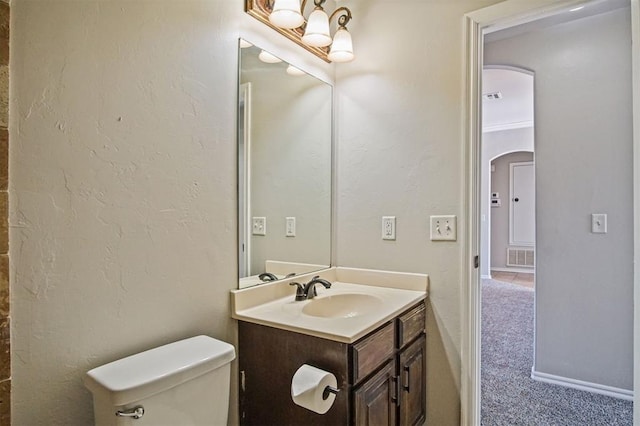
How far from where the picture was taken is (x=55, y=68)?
0.91 metres

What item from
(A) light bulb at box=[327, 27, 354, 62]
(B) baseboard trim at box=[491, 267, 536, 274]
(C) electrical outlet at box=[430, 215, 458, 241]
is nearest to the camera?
(C) electrical outlet at box=[430, 215, 458, 241]

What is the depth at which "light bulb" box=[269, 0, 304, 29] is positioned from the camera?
147 cm

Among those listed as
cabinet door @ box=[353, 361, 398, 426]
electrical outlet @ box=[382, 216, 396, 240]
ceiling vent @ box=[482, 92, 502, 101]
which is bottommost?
cabinet door @ box=[353, 361, 398, 426]

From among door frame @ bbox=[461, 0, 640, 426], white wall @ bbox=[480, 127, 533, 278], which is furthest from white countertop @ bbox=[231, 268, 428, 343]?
white wall @ bbox=[480, 127, 533, 278]

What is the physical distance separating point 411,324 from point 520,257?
644 cm

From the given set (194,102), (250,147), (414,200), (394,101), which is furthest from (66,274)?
(394,101)

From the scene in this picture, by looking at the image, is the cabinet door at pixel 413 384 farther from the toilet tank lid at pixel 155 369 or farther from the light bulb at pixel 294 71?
the light bulb at pixel 294 71

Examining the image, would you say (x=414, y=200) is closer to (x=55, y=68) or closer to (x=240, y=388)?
(x=240, y=388)

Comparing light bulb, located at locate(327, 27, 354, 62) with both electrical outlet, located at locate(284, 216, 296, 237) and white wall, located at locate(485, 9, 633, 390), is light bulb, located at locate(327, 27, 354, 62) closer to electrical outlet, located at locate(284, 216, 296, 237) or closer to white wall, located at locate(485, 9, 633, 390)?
electrical outlet, located at locate(284, 216, 296, 237)

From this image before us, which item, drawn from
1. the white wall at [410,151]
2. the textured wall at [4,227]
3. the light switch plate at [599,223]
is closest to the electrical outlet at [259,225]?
the white wall at [410,151]

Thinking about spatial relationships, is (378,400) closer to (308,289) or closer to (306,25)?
(308,289)

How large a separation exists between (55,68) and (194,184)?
0.49 metres

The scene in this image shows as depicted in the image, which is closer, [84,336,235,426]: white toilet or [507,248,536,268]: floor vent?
[84,336,235,426]: white toilet

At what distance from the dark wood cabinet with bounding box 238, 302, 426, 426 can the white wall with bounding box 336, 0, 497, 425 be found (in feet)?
0.89
